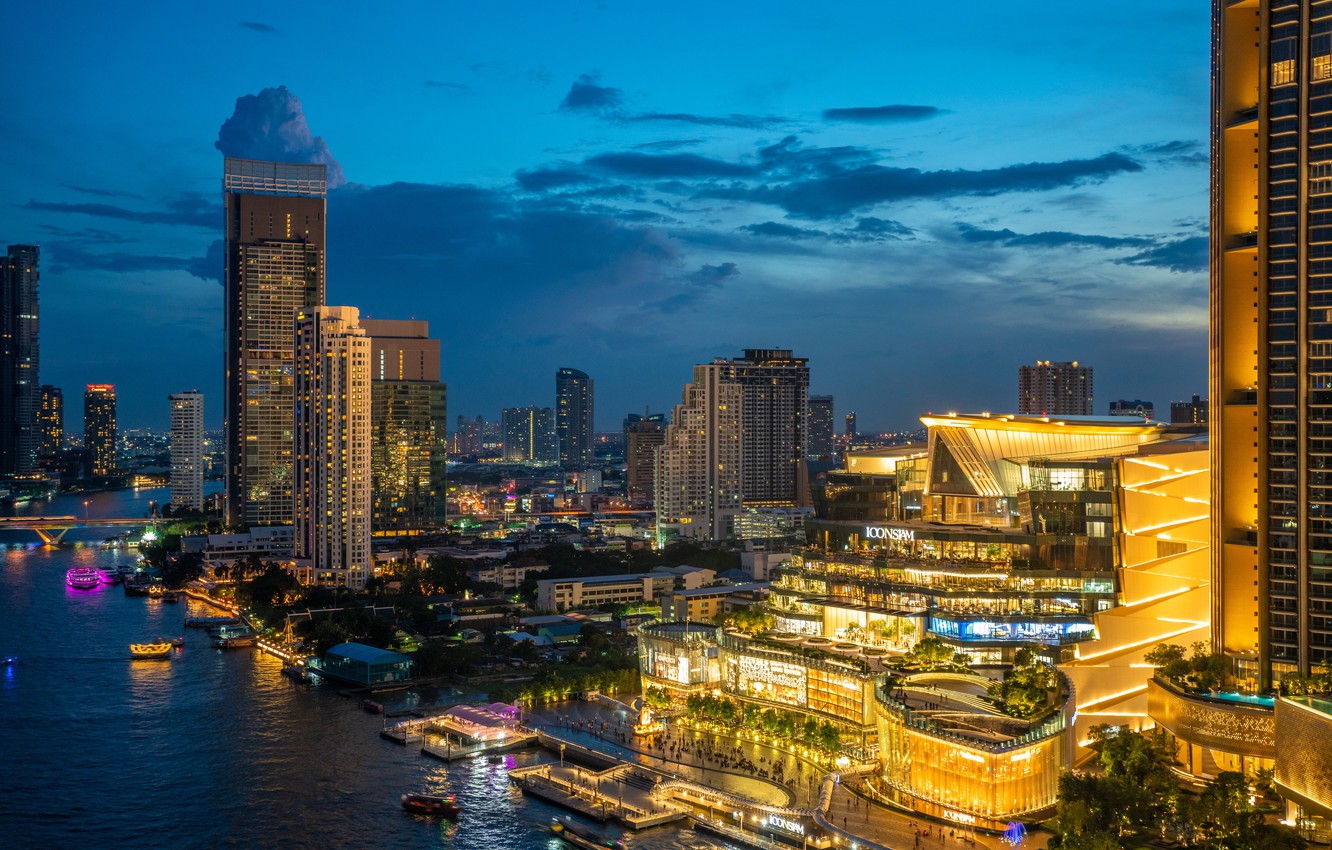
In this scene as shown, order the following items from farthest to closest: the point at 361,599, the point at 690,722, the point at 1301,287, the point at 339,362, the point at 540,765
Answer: the point at 339,362
the point at 361,599
the point at 690,722
the point at 540,765
the point at 1301,287

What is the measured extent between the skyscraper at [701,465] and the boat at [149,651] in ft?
169

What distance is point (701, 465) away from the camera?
108m

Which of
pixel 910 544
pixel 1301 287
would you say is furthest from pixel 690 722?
pixel 1301 287

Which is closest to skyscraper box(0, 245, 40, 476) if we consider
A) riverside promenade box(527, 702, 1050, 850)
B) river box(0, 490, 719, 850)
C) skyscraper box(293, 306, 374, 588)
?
skyscraper box(293, 306, 374, 588)

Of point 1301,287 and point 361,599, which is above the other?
point 1301,287

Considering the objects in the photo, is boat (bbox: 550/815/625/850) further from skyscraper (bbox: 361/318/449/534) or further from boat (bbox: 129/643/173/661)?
skyscraper (bbox: 361/318/449/534)

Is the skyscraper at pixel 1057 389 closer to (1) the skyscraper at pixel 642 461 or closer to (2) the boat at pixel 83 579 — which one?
(1) the skyscraper at pixel 642 461

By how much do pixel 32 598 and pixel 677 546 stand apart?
4384 centimetres

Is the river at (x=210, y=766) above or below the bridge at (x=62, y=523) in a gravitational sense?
below

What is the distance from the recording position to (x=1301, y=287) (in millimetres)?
35656

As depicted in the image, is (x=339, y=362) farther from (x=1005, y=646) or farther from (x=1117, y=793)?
(x=1117, y=793)

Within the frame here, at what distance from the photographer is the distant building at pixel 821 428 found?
543 feet

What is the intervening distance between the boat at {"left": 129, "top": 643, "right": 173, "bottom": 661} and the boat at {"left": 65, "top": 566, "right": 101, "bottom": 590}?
2689 centimetres

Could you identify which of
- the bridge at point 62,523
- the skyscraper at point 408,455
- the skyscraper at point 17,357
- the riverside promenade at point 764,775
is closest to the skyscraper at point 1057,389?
the skyscraper at point 408,455
